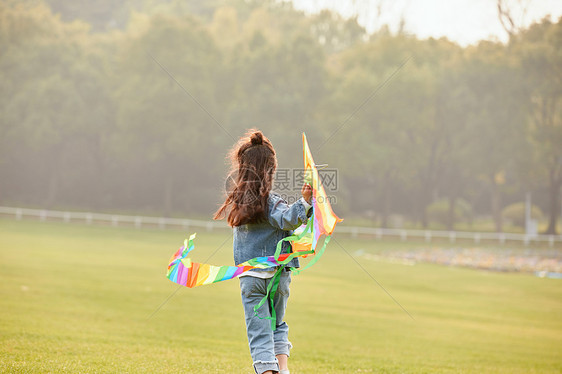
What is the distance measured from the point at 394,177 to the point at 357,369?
34.8 metres

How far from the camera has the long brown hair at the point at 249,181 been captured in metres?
4.57

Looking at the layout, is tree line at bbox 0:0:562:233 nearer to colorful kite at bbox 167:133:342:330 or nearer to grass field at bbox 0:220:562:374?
grass field at bbox 0:220:562:374

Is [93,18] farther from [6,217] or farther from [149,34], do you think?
[6,217]

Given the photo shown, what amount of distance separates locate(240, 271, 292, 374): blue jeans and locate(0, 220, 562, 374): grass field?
139cm

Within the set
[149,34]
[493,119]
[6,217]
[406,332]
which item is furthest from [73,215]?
[406,332]

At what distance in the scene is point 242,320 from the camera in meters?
10.1

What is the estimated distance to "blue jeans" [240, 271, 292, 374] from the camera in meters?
4.48

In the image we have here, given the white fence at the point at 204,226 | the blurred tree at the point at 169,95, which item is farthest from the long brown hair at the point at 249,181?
the blurred tree at the point at 169,95

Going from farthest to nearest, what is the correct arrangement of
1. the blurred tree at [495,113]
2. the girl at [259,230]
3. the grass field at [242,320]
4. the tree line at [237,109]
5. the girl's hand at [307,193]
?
the blurred tree at [495,113], the tree line at [237,109], the grass field at [242,320], the girl at [259,230], the girl's hand at [307,193]

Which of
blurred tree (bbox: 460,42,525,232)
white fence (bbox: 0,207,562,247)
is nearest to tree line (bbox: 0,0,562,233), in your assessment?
blurred tree (bbox: 460,42,525,232)

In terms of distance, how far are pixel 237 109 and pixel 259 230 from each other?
3126 cm

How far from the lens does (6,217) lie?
105 feet

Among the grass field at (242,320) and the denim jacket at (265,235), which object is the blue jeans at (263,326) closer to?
the denim jacket at (265,235)

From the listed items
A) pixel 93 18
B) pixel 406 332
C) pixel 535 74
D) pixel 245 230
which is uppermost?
pixel 93 18
